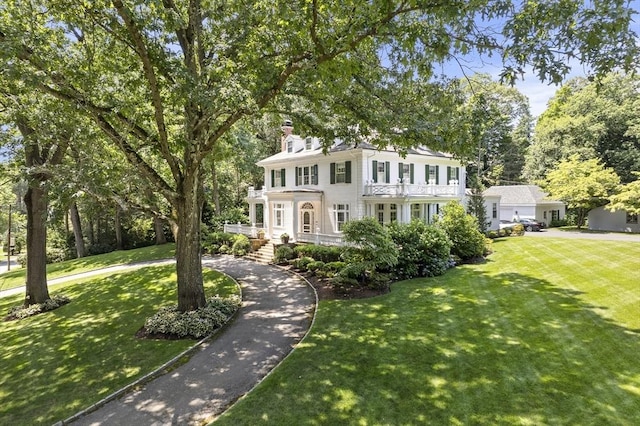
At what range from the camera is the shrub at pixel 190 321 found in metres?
10.3

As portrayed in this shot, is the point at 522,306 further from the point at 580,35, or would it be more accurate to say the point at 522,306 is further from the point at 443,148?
the point at 580,35

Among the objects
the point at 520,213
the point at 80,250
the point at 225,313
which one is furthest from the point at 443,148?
the point at 520,213

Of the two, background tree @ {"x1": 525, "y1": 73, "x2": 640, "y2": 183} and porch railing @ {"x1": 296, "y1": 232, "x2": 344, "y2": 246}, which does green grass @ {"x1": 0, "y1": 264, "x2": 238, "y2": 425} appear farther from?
background tree @ {"x1": 525, "y1": 73, "x2": 640, "y2": 183}

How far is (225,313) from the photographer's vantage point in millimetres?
11875

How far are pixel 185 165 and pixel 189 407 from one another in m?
6.99

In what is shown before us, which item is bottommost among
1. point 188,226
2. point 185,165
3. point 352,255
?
point 352,255

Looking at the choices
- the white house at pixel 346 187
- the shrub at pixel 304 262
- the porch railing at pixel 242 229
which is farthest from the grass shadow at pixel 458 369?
the porch railing at pixel 242 229

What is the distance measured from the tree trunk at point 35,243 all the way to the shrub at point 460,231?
61.7 ft

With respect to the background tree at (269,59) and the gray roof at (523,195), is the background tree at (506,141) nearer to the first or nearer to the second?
the gray roof at (523,195)

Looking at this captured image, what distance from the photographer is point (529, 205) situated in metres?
38.3

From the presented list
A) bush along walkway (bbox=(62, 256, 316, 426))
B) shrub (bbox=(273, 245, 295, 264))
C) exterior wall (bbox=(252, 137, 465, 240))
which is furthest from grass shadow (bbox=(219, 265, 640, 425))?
exterior wall (bbox=(252, 137, 465, 240))

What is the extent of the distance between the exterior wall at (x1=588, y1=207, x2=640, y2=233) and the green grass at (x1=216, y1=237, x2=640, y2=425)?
2564cm

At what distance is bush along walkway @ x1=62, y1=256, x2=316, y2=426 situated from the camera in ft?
21.9

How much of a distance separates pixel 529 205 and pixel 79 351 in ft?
137
